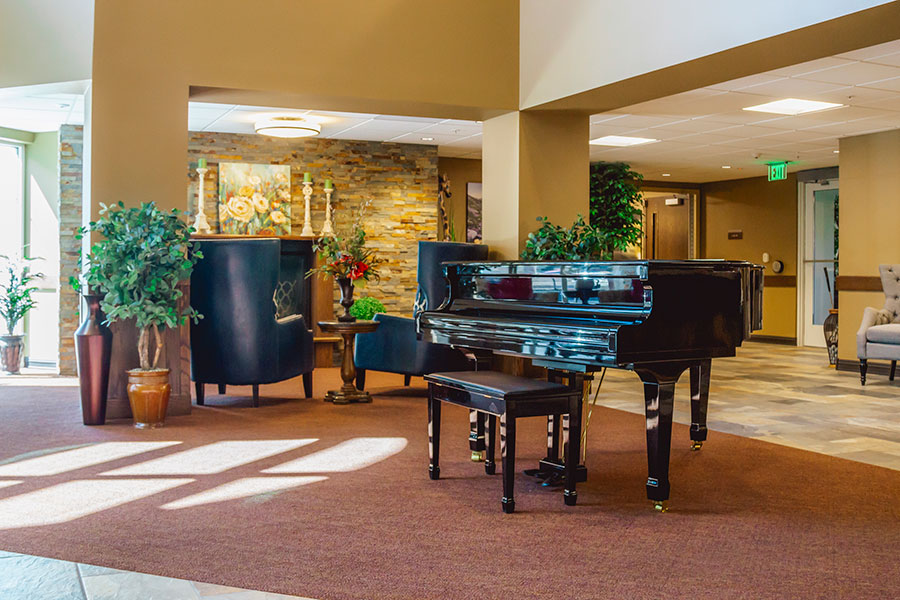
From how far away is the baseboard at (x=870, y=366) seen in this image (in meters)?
8.91

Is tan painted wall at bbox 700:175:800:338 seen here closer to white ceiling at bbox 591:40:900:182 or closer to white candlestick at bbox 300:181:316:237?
white ceiling at bbox 591:40:900:182

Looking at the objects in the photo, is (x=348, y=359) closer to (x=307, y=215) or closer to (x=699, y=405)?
(x=699, y=405)

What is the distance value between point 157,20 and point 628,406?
4432 millimetres

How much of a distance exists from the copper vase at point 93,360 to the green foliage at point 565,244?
10.3 ft

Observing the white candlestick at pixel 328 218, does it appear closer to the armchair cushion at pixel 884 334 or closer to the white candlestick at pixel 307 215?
the white candlestick at pixel 307 215

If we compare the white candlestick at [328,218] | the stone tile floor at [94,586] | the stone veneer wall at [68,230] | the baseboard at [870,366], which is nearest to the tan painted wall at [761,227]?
the baseboard at [870,366]

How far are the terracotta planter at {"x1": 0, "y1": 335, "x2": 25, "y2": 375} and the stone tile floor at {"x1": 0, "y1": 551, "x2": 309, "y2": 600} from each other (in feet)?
21.1

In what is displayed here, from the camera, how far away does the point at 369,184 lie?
9930 mm

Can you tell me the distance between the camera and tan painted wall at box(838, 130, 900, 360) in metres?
9.18

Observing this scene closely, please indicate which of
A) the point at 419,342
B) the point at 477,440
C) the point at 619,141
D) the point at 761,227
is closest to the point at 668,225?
the point at 761,227

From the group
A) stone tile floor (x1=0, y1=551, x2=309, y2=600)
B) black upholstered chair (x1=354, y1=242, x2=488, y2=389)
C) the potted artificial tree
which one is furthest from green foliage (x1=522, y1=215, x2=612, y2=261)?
stone tile floor (x1=0, y1=551, x2=309, y2=600)

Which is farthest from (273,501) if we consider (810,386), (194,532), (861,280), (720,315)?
(861,280)

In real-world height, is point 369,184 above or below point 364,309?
above

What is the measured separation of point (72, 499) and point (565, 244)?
4.12 m
